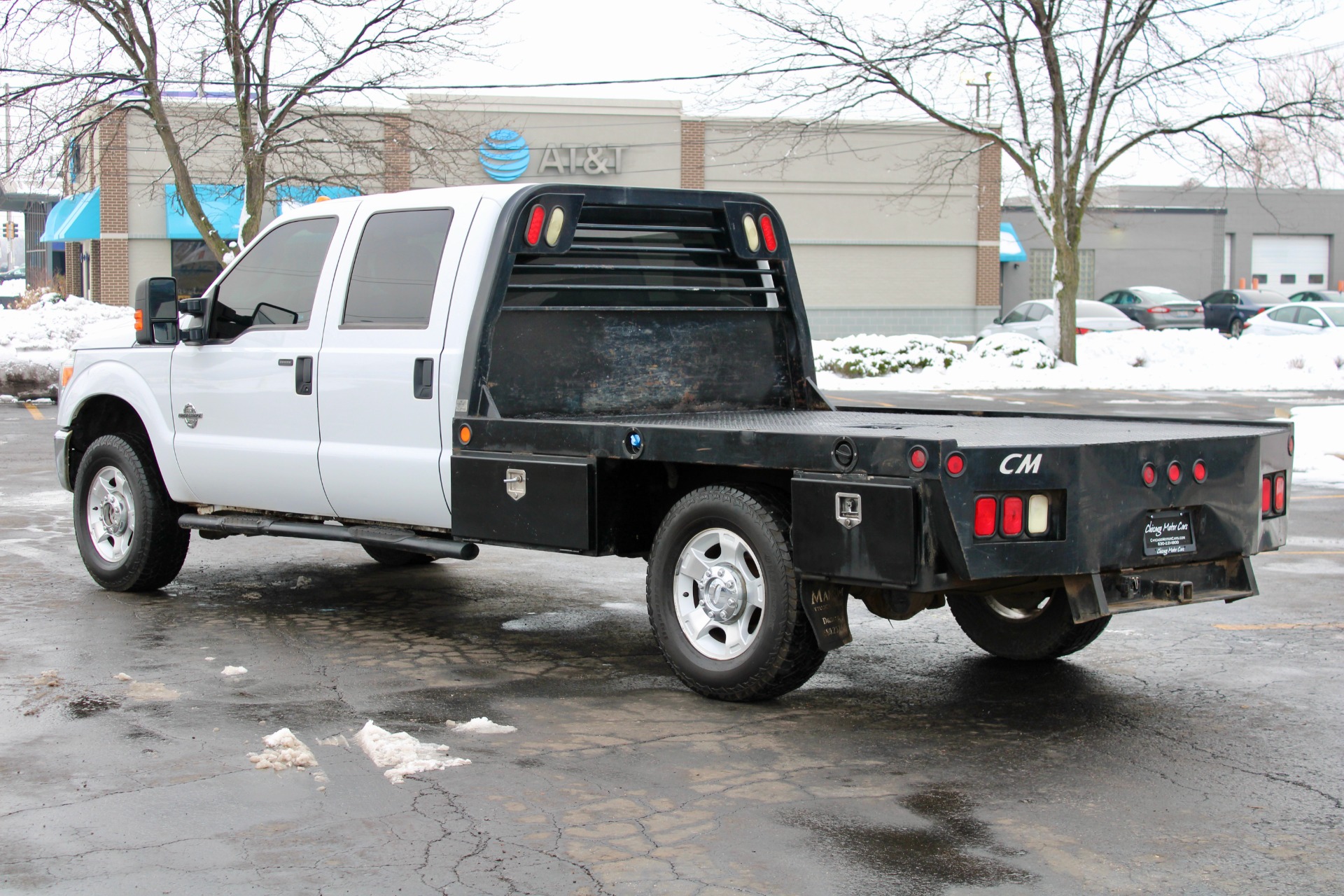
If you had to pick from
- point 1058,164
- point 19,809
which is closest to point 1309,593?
point 19,809

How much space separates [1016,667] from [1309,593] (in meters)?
2.72

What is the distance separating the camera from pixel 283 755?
16.1 feet

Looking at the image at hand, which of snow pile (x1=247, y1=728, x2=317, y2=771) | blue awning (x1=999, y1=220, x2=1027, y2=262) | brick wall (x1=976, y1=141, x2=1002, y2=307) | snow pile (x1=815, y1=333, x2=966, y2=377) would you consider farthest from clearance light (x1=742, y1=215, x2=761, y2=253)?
blue awning (x1=999, y1=220, x2=1027, y2=262)

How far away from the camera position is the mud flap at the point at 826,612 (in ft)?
17.6

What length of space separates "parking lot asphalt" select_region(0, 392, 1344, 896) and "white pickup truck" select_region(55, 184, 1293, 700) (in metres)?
0.47

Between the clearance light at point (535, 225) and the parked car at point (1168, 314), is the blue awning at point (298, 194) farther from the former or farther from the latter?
the clearance light at point (535, 225)

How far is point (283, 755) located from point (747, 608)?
182cm

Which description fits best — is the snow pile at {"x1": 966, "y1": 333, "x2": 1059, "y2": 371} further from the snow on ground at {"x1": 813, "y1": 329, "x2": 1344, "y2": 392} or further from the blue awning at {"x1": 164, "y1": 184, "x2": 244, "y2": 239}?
the blue awning at {"x1": 164, "y1": 184, "x2": 244, "y2": 239}

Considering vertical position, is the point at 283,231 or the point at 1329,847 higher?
the point at 283,231

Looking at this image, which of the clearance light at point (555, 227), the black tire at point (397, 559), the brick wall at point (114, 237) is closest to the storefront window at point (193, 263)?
the brick wall at point (114, 237)

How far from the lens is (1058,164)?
29.5 m

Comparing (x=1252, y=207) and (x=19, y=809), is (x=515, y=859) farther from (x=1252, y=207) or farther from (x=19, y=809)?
(x=1252, y=207)

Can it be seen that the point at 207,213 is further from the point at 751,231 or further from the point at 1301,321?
the point at 751,231

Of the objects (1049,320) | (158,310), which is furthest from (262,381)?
(1049,320)
